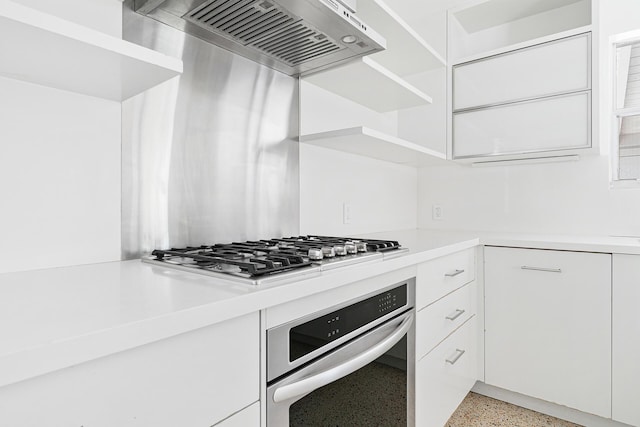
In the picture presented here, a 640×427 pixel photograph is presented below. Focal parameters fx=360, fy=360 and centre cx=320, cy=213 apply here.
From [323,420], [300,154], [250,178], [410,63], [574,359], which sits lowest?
[574,359]

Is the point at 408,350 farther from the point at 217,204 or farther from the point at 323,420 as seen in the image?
the point at 217,204

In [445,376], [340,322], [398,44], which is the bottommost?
[445,376]

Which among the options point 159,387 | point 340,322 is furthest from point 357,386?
point 159,387

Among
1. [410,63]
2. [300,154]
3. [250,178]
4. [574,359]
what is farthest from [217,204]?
[574,359]

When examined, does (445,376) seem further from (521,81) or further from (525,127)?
(521,81)

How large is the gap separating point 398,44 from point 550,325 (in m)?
1.69

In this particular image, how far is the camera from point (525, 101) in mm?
2082

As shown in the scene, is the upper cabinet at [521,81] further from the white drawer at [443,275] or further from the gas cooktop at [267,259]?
the gas cooktop at [267,259]

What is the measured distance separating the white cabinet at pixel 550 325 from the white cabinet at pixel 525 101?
26.2 inches

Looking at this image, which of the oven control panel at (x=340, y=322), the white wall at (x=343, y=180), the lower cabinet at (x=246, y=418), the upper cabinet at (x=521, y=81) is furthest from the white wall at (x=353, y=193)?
the lower cabinet at (x=246, y=418)

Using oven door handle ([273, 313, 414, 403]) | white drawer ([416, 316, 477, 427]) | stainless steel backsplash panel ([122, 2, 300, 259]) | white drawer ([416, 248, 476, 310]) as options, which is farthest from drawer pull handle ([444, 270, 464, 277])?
stainless steel backsplash panel ([122, 2, 300, 259])

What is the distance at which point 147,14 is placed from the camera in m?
1.15

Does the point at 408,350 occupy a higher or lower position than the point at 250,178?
lower

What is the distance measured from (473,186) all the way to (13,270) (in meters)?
2.52
